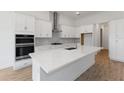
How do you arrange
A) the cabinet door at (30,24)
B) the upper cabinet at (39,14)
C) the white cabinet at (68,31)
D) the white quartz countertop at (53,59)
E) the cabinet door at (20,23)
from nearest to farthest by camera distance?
the white quartz countertop at (53,59) < the cabinet door at (20,23) < the cabinet door at (30,24) < the upper cabinet at (39,14) < the white cabinet at (68,31)

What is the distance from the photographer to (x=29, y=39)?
3955mm

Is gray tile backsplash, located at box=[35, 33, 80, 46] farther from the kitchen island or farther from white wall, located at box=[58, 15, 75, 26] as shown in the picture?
the kitchen island

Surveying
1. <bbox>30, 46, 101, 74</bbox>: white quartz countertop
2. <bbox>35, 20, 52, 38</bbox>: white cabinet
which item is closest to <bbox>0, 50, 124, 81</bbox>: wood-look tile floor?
<bbox>30, 46, 101, 74</bbox>: white quartz countertop

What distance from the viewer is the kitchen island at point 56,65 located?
1.30 m

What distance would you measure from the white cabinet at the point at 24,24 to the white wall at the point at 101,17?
3.66 metres

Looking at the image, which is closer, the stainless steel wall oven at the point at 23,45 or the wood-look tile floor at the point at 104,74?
the wood-look tile floor at the point at 104,74

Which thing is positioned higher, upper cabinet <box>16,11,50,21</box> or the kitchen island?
upper cabinet <box>16,11,50,21</box>

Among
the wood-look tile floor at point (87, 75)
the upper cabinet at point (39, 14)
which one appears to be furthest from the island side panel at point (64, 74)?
the upper cabinet at point (39, 14)

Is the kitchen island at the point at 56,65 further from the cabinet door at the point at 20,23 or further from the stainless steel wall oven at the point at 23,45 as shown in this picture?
the cabinet door at the point at 20,23

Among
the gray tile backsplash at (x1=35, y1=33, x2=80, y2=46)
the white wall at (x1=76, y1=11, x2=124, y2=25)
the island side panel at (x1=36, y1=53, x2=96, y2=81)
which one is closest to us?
the island side panel at (x1=36, y1=53, x2=96, y2=81)

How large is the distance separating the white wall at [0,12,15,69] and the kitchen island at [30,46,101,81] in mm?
2068

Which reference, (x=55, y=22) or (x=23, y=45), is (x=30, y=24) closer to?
(x=23, y=45)

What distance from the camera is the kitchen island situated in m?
1.30
